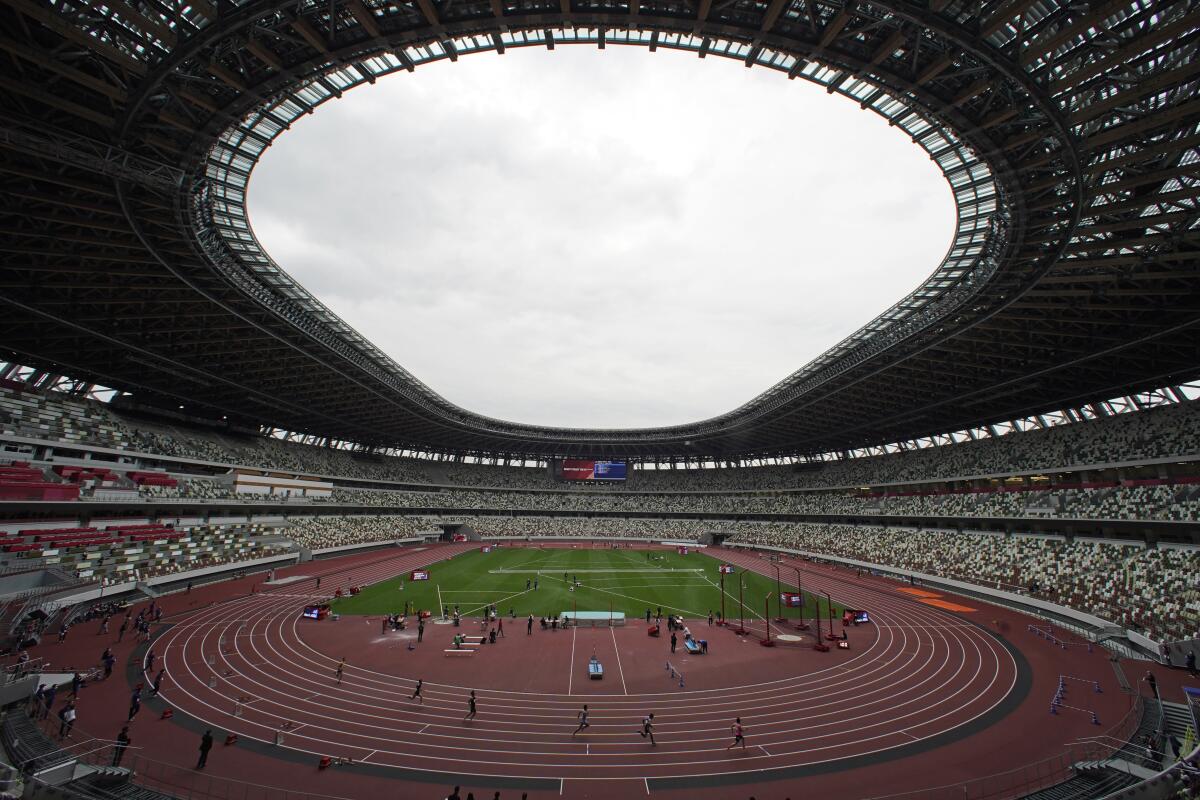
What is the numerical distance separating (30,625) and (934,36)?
44135 mm

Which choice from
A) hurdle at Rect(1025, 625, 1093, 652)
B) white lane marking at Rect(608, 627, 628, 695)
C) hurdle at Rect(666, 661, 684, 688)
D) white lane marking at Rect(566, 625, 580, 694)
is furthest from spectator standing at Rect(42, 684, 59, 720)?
hurdle at Rect(1025, 625, 1093, 652)

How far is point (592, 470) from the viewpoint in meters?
94.8

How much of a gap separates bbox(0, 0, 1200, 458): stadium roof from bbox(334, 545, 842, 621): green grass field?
19.4 meters

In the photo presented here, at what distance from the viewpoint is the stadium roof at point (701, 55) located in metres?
13.3

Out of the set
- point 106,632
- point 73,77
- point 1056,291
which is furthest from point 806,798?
point 106,632

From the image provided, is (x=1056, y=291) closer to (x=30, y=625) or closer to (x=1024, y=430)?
(x=1024, y=430)

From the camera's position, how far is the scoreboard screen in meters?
94.3

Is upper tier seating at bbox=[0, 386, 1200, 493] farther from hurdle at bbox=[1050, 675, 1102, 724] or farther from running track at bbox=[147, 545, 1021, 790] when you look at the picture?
running track at bbox=[147, 545, 1021, 790]

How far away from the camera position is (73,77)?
13812 millimetres

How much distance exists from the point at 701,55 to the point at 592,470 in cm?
8301

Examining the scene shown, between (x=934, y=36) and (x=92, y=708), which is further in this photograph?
(x=92, y=708)

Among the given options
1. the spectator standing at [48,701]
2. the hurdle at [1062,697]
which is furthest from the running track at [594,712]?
the spectator standing at [48,701]

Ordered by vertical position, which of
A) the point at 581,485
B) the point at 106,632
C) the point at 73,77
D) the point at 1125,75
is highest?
the point at 1125,75

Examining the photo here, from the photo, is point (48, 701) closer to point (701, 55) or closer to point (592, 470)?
point (701, 55)
